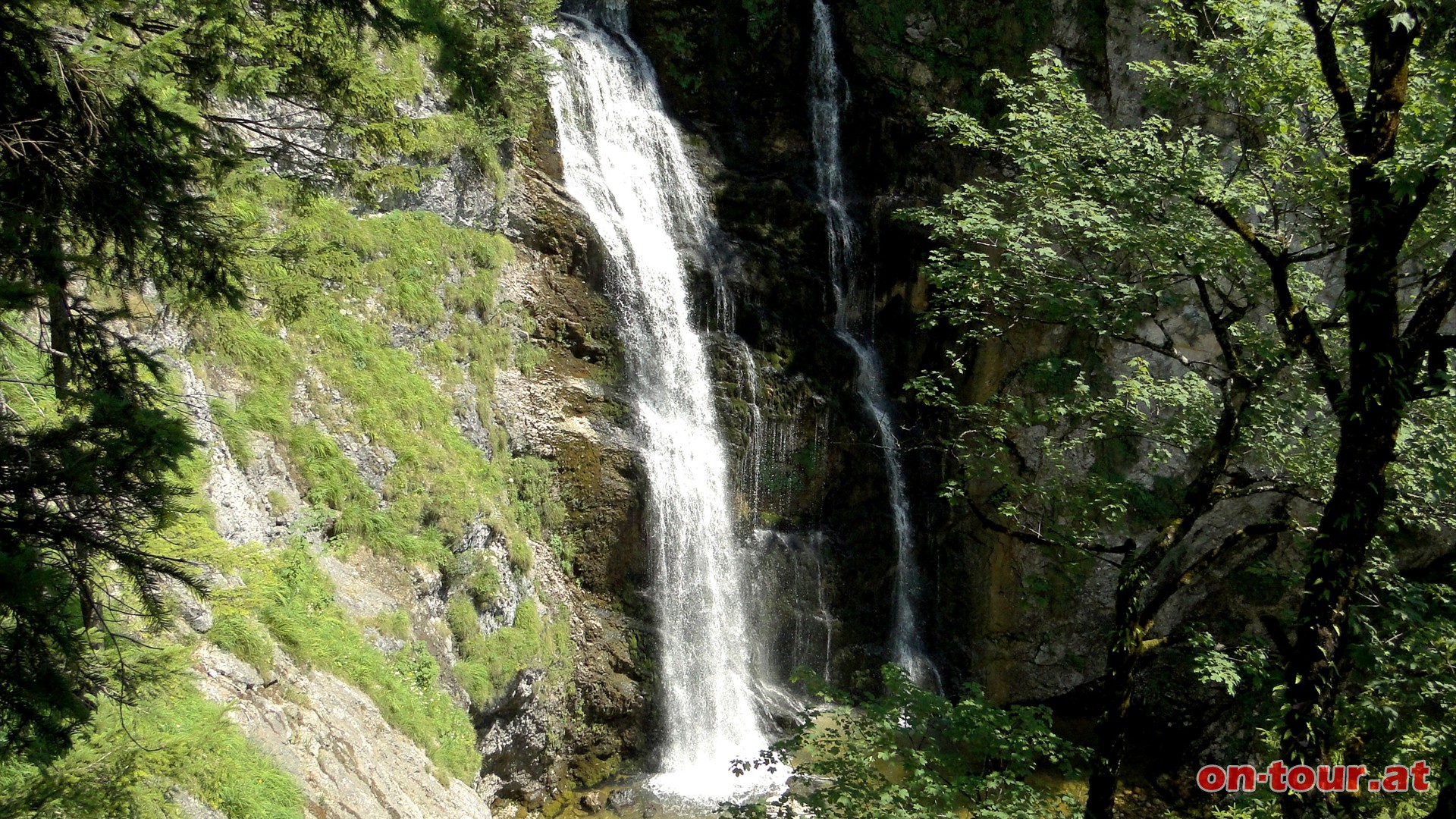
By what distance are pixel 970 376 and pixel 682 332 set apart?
5151 mm

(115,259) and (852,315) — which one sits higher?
(852,315)

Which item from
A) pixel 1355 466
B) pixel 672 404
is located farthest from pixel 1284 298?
pixel 672 404

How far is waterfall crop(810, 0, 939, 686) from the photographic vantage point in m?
14.2

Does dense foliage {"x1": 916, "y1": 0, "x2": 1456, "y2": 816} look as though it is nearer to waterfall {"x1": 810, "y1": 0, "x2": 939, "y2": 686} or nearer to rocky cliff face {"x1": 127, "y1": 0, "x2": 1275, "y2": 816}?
rocky cliff face {"x1": 127, "y1": 0, "x2": 1275, "y2": 816}

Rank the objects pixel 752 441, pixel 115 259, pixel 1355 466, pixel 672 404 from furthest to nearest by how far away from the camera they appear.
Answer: pixel 752 441, pixel 672 404, pixel 1355 466, pixel 115 259

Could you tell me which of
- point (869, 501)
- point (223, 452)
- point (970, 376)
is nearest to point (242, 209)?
point (223, 452)

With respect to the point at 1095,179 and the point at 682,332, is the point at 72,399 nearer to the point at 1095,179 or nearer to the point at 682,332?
the point at 1095,179

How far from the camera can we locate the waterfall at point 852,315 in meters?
14.2

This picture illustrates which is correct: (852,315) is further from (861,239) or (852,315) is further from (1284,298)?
(1284,298)

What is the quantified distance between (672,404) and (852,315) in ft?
13.8

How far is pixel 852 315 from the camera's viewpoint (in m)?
15.4

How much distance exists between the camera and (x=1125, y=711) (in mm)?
5555

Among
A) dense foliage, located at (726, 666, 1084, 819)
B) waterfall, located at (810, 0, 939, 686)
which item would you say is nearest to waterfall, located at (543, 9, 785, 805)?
waterfall, located at (810, 0, 939, 686)

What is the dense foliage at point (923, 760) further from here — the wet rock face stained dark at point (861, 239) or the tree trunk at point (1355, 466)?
the wet rock face stained dark at point (861, 239)
